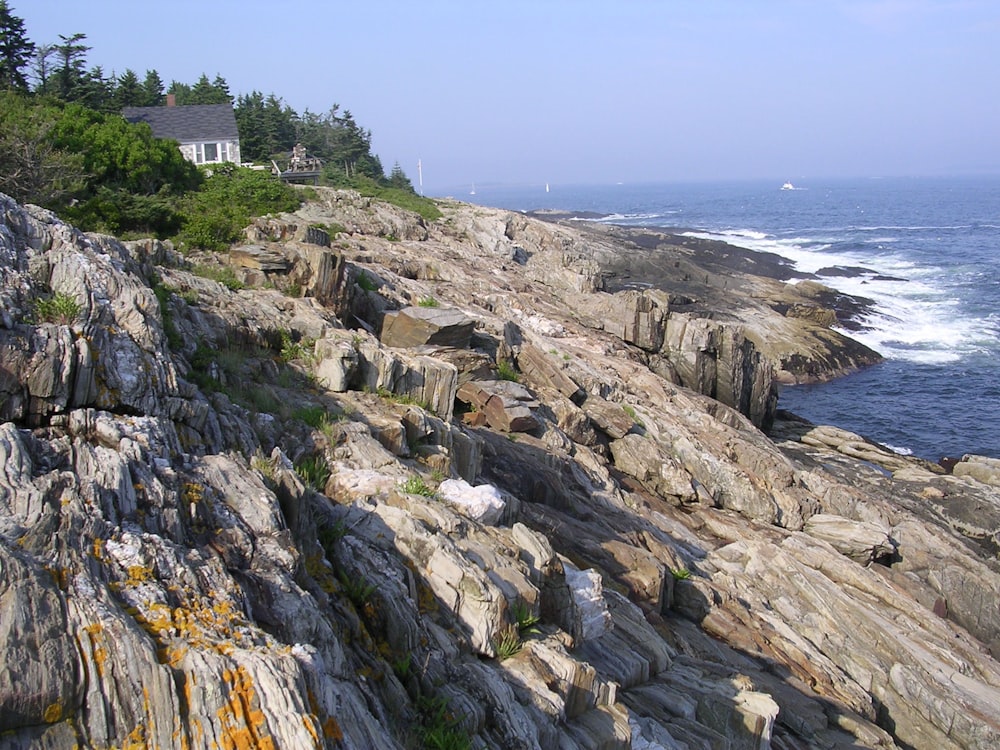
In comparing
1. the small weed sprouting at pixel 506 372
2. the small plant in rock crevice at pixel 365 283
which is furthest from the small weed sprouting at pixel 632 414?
the small plant in rock crevice at pixel 365 283

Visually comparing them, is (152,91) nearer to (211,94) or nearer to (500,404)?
(211,94)

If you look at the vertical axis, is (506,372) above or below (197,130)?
below

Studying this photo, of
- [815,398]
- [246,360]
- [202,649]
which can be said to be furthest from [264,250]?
[815,398]

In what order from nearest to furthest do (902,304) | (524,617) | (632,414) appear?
1. (524,617)
2. (632,414)
3. (902,304)

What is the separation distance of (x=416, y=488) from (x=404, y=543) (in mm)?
1534

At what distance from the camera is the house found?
52.5 meters

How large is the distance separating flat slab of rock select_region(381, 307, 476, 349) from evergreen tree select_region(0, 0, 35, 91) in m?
35.2

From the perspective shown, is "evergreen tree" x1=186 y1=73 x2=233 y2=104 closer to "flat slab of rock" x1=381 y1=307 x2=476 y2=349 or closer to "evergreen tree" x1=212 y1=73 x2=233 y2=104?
"evergreen tree" x1=212 y1=73 x2=233 y2=104

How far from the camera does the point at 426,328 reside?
63.7 feet

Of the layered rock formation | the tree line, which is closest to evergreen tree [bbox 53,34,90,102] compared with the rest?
the tree line

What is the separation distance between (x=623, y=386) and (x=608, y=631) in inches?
646

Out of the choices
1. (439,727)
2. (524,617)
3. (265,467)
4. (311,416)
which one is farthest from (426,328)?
(439,727)

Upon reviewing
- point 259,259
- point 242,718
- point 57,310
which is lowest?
point 242,718

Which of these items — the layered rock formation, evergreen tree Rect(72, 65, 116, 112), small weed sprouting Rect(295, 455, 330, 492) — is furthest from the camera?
evergreen tree Rect(72, 65, 116, 112)
